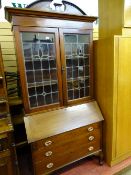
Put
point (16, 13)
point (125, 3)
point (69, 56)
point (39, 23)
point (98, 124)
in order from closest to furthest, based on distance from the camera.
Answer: point (16, 13) < point (39, 23) < point (125, 3) < point (69, 56) < point (98, 124)

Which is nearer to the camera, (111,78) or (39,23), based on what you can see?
(39,23)

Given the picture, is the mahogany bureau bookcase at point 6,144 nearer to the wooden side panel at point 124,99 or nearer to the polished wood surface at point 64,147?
the polished wood surface at point 64,147

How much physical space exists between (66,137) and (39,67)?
0.85m

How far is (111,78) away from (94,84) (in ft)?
1.12

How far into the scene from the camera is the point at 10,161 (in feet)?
4.95

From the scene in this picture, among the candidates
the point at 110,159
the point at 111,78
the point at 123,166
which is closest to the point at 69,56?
the point at 111,78

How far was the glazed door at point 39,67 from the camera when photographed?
1.59m

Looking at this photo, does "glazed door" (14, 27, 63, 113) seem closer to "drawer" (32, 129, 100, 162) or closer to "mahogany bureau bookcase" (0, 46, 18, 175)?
"mahogany bureau bookcase" (0, 46, 18, 175)

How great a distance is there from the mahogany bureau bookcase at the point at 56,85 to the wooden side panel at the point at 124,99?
260 millimetres

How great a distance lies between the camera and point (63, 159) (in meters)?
1.84

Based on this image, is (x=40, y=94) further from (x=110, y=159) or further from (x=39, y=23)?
(x=110, y=159)

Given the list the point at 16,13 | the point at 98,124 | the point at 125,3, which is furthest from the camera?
the point at 98,124

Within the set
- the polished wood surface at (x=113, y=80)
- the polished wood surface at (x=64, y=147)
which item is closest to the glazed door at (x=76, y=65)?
the polished wood surface at (x=113, y=80)

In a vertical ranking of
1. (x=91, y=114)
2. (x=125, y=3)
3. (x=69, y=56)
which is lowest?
(x=91, y=114)
